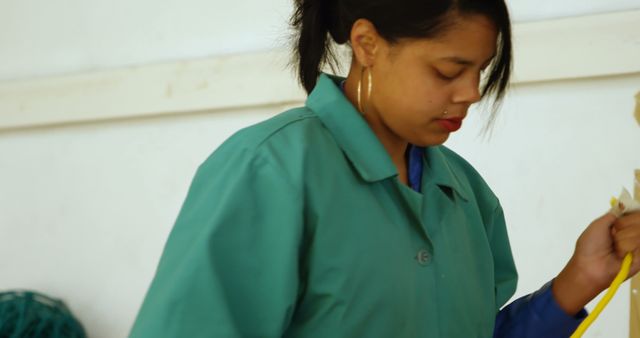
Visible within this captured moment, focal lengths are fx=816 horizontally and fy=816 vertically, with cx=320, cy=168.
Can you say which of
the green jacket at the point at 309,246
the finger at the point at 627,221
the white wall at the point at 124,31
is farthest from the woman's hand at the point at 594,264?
the white wall at the point at 124,31

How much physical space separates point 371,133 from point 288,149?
0.37ft

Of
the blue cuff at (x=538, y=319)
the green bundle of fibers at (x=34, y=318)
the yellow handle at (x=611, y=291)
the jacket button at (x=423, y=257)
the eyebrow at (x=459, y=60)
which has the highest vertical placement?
the eyebrow at (x=459, y=60)

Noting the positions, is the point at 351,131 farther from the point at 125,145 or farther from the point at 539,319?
the point at 125,145

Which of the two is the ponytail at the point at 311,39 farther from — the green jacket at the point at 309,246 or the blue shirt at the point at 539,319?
the blue shirt at the point at 539,319

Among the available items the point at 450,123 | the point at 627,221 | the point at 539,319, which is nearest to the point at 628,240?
the point at 627,221

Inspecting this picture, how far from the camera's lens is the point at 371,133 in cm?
79

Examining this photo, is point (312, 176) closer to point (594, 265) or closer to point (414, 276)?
point (414, 276)

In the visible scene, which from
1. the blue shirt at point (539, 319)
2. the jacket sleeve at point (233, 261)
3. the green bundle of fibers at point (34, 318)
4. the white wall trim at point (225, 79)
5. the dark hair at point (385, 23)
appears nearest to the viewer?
the jacket sleeve at point (233, 261)

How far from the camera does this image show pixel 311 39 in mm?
859

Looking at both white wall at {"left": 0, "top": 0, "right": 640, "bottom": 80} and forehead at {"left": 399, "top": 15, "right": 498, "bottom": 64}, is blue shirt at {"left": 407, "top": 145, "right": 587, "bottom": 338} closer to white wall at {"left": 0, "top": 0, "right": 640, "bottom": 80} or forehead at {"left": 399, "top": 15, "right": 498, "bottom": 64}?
forehead at {"left": 399, "top": 15, "right": 498, "bottom": 64}

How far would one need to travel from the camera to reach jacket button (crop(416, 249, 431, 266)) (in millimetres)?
769

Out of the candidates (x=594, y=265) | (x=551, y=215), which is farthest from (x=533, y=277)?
(x=594, y=265)

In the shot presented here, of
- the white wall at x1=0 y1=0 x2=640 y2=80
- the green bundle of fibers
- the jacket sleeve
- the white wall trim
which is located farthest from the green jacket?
the green bundle of fibers

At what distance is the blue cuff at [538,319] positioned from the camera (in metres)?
0.95
